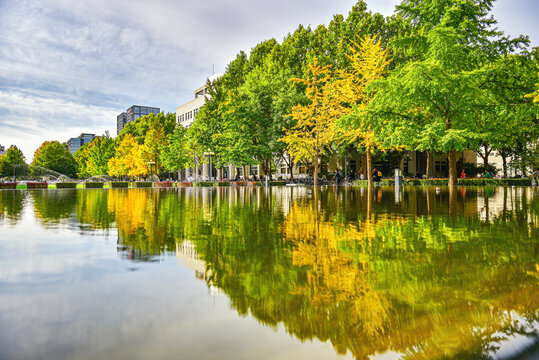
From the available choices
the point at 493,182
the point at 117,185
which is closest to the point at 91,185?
the point at 117,185

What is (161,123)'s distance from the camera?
65.5 meters

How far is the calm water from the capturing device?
2070 mm

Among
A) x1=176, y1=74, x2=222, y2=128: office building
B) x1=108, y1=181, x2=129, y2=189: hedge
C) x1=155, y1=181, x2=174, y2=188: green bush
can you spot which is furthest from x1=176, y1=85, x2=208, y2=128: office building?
x1=155, y1=181, x2=174, y2=188: green bush

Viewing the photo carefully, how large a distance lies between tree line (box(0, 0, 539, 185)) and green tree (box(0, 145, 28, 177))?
56.9 metres

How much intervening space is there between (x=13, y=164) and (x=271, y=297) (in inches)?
4229

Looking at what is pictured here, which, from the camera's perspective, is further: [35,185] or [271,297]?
[35,185]

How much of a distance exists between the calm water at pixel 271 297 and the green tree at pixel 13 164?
90.7m

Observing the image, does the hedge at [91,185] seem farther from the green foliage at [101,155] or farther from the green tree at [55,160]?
the green tree at [55,160]

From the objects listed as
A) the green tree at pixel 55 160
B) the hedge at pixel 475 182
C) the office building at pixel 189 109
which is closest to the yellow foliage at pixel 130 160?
the office building at pixel 189 109

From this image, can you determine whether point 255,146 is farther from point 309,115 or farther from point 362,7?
point 362,7

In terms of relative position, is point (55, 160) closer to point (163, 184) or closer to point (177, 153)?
point (177, 153)

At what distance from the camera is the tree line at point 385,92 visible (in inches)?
765

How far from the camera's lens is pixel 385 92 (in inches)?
829

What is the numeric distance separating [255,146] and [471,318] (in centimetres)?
3840
